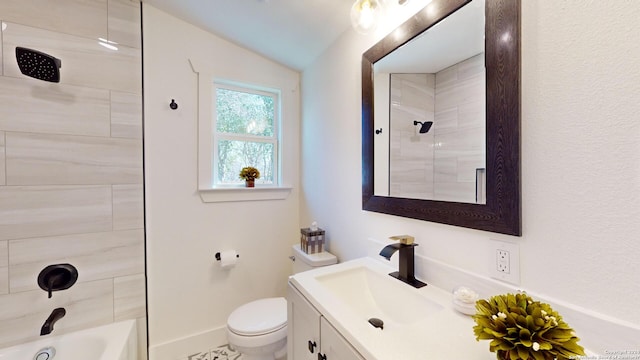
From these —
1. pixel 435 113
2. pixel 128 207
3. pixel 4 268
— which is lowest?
pixel 4 268

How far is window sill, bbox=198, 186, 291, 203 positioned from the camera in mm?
1917

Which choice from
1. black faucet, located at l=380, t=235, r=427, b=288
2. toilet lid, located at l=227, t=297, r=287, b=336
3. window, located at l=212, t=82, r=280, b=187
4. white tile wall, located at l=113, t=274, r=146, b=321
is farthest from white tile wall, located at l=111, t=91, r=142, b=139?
black faucet, located at l=380, t=235, r=427, b=288

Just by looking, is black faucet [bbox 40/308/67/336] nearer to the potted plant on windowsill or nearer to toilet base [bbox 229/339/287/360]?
toilet base [bbox 229/339/287/360]

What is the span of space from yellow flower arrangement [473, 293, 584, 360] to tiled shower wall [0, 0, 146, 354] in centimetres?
196

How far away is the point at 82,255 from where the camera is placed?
4.95ft

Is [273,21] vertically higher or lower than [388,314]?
higher

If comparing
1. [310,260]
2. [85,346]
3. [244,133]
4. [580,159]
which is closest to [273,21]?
[244,133]

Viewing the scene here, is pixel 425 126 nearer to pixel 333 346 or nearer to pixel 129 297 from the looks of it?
pixel 333 346

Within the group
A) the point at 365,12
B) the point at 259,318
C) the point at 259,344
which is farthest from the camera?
the point at 259,318

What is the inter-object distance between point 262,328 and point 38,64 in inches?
74.2

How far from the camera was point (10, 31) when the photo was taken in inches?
53.1

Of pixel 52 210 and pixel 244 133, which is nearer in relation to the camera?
pixel 52 210

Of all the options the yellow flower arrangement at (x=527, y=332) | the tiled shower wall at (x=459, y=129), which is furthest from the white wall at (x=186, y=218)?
the yellow flower arrangement at (x=527, y=332)

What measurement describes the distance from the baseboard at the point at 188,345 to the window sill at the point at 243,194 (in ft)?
3.38
